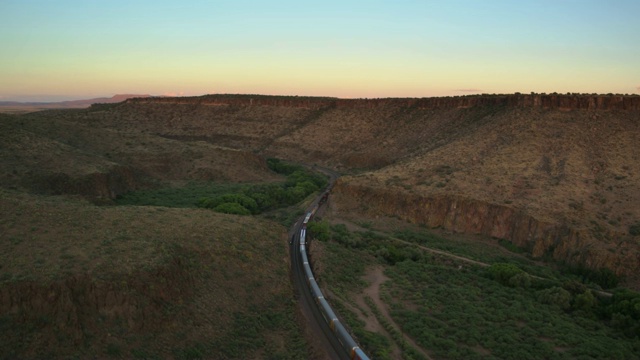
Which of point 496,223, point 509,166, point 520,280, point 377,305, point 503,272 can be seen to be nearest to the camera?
point 377,305

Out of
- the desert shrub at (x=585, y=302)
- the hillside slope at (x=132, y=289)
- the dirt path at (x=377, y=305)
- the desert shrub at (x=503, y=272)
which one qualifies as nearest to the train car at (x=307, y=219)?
the dirt path at (x=377, y=305)

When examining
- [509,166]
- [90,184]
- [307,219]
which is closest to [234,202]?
[307,219]

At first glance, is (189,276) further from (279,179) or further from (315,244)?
(279,179)

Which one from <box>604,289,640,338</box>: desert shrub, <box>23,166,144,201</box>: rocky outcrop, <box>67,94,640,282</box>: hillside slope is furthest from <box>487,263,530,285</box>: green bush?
<box>23,166,144,201</box>: rocky outcrop

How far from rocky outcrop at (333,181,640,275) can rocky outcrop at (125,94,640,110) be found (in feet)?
78.8

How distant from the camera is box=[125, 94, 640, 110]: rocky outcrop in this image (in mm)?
50844

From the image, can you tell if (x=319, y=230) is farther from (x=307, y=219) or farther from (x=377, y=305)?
(x=377, y=305)

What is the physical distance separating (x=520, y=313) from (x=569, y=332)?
7.71 ft

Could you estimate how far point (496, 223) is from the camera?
3562 cm

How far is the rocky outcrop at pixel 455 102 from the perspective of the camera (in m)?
50.8

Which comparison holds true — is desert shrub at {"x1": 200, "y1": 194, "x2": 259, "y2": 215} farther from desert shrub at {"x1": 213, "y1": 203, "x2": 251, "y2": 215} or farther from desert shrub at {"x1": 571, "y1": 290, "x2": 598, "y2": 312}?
desert shrub at {"x1": 571, "y1": 290, "x2": 598, "y2": 312}

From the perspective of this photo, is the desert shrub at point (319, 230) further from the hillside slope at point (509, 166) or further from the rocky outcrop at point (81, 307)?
the rocky outcrop at point (81, 307)

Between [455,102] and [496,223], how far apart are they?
1492 inches

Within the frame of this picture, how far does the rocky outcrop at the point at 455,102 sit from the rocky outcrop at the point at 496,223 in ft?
78.8
